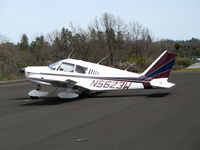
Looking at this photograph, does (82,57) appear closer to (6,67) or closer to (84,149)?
(6,67)

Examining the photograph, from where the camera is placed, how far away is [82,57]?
46688mm

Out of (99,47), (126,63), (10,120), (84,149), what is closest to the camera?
(84,149)

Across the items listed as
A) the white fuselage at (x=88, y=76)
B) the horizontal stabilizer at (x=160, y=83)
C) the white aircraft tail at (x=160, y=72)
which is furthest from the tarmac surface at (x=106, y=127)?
the white fuselage at (x=88, y=76)

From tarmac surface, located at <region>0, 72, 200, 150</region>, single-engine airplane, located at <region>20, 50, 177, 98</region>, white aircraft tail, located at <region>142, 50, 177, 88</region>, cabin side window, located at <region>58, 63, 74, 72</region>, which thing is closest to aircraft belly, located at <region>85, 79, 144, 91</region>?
single-engine airplane, located at <region>20, 50, 177, 98</region>

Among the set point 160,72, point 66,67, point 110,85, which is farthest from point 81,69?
point 160,72

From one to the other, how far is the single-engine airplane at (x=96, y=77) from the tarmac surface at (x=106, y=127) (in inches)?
88.2

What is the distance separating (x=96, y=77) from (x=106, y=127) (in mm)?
7390

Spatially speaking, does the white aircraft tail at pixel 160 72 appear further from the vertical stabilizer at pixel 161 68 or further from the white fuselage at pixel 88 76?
the white fuselage at pixel 88 76

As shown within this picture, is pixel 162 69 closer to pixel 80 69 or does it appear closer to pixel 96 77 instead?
pixel 96 77

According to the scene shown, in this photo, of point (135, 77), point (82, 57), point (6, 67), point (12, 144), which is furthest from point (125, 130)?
point (82, 57)

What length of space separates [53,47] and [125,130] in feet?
145

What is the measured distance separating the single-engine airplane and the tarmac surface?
2240 millimetres

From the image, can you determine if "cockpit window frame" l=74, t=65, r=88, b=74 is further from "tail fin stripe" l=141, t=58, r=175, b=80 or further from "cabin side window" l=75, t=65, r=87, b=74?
"tail fin stripe" l=141, t=58, r=175, b=80

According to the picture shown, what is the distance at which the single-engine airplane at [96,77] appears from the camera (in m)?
15.6
